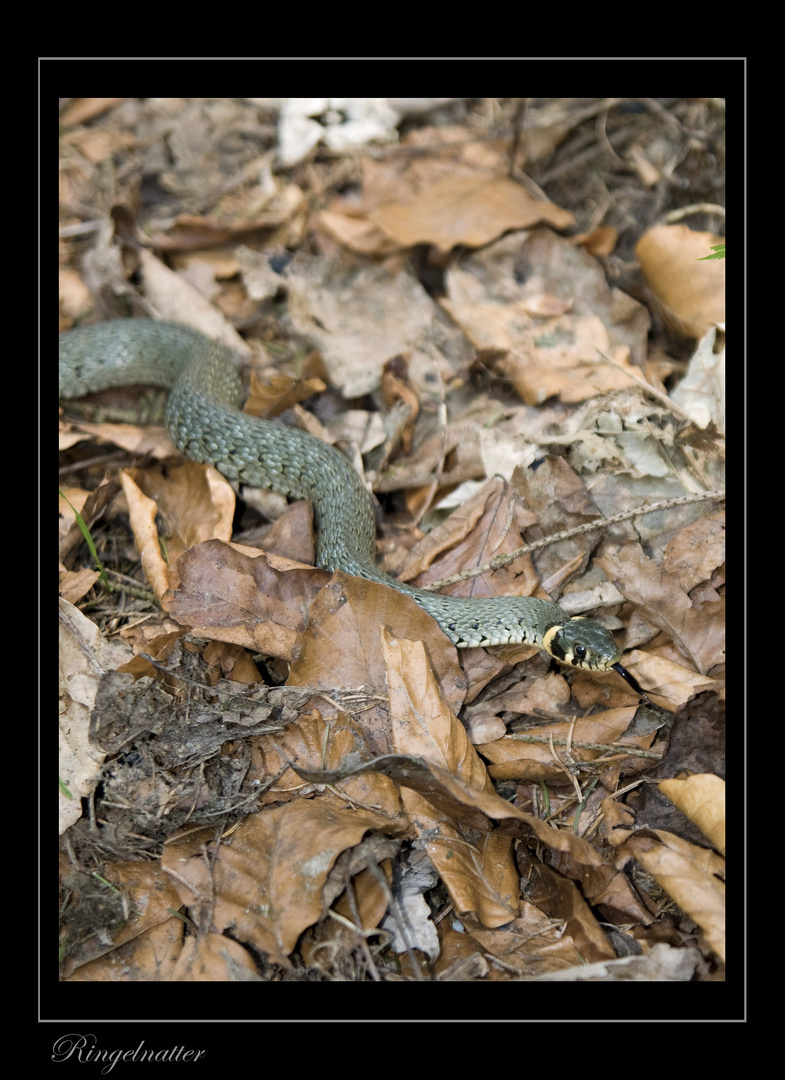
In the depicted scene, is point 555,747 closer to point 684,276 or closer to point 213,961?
point 213,961

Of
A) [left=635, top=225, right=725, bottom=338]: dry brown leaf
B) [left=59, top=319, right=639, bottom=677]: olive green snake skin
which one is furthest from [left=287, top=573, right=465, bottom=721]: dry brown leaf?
[left=635, top=225, right=725, bottom=338]: dry brown leaf

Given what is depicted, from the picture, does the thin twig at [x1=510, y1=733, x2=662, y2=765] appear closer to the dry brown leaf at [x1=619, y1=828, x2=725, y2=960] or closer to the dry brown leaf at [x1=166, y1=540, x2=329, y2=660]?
the dry brown leaf at [x1=619, y1=828, x2=725, y2=960]

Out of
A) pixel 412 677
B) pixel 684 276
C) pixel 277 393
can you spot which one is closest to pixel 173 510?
pixel 277 393

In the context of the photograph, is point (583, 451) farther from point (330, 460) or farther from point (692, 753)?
point (692, 753)

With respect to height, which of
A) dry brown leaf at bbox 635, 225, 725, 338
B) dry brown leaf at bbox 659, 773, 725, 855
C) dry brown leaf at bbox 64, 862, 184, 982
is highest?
dry brown leaf at bbox 635, 225, 725, 338

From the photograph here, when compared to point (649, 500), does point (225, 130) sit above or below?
above

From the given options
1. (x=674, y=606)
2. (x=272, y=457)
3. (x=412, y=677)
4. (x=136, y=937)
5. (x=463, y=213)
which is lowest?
(x=136, y=937)
